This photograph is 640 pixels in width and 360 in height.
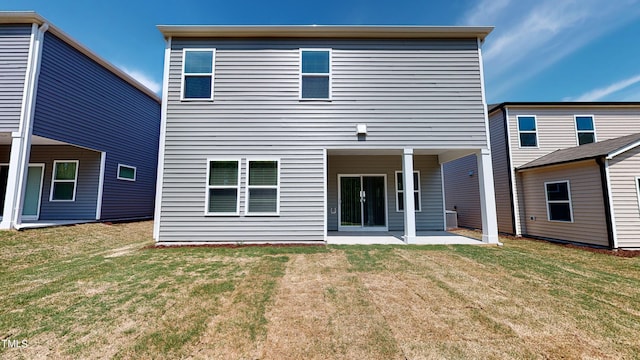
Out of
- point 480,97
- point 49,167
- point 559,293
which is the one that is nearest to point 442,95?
point 480,97

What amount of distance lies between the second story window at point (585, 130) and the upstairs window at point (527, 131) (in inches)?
67.7

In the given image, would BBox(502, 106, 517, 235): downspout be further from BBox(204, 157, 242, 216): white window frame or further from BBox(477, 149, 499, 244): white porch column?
BBox(204, 157, 242, 216): white window frame

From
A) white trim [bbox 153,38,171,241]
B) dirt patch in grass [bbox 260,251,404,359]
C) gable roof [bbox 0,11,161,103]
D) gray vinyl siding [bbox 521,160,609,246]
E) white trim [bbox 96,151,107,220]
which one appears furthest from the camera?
white trim [bbox 96,151,107,220]

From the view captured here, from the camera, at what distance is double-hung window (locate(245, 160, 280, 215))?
22.8 ft

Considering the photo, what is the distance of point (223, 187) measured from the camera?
6949 mm

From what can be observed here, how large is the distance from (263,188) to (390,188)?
4.87 meters

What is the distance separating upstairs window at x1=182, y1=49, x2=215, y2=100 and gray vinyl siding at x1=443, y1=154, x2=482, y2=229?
36.0 feet

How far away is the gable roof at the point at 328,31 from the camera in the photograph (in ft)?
23.3

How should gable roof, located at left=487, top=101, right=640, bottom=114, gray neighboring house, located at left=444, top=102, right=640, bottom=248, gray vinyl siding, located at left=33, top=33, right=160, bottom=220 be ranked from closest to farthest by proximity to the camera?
gray neighboring house, located at left=444, top=102, right=640, bottom=248
gray vinyl siding, located at left=33, top=33, right=160, bottom=220
gable roof, located at left=487, top=101, right=640, bottom=114

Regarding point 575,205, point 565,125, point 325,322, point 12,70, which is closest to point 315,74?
point 325,322

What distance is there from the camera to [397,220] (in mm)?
9312

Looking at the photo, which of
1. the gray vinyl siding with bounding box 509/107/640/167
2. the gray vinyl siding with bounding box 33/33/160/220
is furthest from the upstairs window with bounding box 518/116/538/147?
the gray vinyl siding with bounding box 33/33/160/220

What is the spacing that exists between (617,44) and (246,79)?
14.8 m

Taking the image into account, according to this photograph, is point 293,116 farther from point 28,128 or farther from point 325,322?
point 28,128
